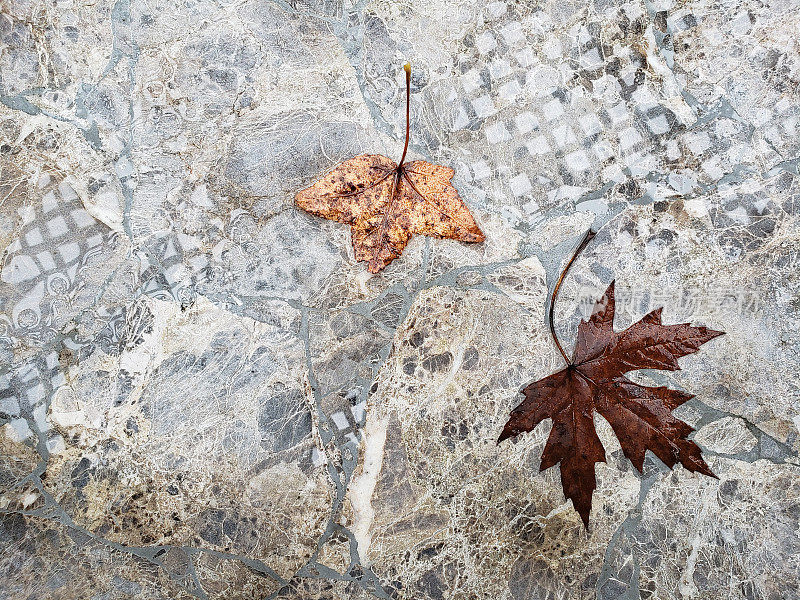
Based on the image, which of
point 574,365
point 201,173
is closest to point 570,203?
point 574,365

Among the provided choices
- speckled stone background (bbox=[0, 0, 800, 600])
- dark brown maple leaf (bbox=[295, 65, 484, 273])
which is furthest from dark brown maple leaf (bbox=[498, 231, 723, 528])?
dark brown maple leaf (bbox=[295, 65, 484, 273])

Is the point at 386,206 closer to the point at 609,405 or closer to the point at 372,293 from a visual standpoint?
the point at 372,293

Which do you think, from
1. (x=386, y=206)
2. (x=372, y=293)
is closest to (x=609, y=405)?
(x=372, y=293)

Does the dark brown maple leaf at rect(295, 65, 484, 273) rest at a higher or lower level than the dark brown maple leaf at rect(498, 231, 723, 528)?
higher

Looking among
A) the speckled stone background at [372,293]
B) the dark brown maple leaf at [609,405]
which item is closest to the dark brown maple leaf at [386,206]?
the speckled stone background at [372,293]

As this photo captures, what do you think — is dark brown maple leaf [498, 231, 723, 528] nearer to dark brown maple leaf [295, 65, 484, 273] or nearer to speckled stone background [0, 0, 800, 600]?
speckled stone background [0, 0, 800, 600]
